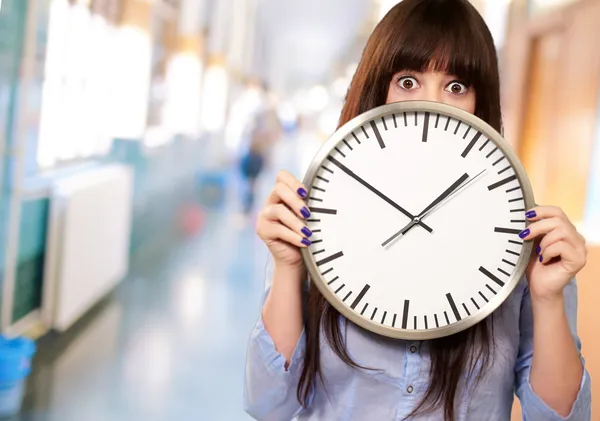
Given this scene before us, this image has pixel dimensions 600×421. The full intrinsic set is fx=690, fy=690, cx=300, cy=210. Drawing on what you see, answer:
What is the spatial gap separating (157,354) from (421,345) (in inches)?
124

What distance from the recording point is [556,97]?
14.6ft

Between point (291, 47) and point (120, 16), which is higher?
point (291, 47)

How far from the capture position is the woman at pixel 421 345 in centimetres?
103

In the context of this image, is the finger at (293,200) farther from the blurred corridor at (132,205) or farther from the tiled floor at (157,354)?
the tiled floor at (157,354)

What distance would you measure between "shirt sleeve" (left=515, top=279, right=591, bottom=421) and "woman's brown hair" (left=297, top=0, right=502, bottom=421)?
7 cm

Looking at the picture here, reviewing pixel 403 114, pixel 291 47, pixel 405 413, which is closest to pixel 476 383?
pixel 405 413

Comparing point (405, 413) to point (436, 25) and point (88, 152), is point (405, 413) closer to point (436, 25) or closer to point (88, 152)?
point (436, 25)

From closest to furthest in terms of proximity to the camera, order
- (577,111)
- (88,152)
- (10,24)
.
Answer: (10,24), (577,111), (88,152)

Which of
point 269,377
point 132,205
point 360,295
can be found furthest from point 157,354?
point 360,295

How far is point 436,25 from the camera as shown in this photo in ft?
3.50

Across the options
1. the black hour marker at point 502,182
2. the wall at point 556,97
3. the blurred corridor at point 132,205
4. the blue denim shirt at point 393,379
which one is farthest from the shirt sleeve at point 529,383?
the wall at point 556,97

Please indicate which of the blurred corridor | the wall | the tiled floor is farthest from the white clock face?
the tiled floor

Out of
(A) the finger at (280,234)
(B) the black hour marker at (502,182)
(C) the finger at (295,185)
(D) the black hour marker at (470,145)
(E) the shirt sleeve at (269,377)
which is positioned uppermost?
(D) the black hour marker at (470,145)

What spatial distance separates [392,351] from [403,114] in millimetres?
356
